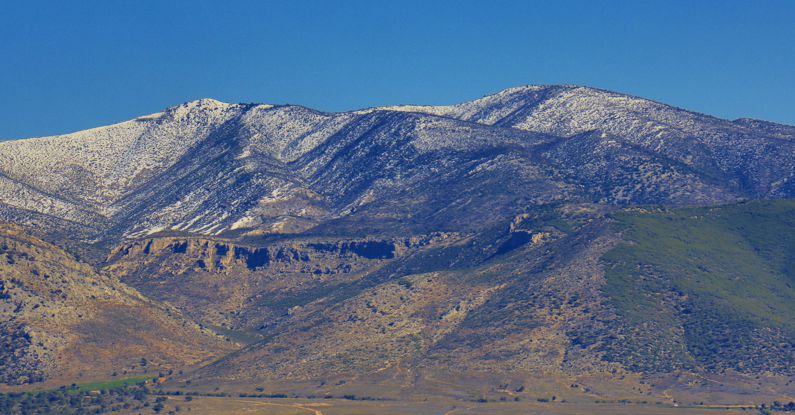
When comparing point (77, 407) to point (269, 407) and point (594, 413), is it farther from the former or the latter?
point (594, 413)

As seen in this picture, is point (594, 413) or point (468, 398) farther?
point (468, 398)

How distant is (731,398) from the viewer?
193875 millimetres

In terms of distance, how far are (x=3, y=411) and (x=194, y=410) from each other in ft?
70.7

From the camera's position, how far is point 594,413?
187 metres

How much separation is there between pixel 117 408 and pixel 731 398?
7116 centimetres

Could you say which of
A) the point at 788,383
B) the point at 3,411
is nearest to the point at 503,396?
the point at 788,383

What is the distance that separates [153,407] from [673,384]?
6096cm

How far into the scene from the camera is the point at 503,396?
653 feet

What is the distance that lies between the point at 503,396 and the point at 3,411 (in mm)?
57394

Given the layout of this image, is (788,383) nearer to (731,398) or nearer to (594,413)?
(731,398)

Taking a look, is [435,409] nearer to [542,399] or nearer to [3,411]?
[542,399]

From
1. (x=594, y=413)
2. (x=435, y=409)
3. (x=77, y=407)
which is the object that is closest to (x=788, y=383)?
(x=594, y=413)

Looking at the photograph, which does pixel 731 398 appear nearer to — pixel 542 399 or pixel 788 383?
pixel 788 383

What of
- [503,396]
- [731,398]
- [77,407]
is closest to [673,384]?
[731,398]
